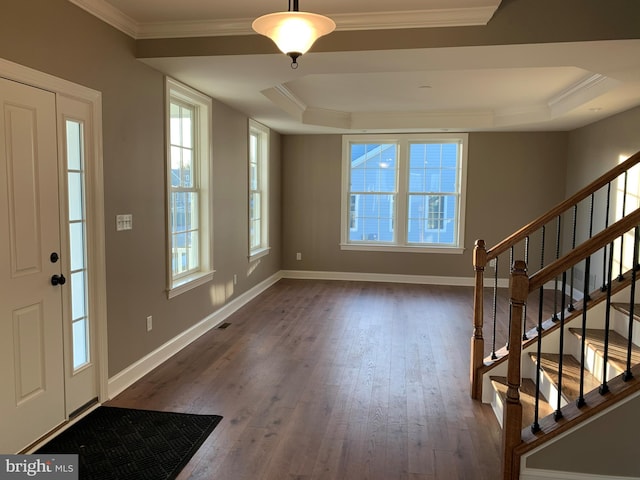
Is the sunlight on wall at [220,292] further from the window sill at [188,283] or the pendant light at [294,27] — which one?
the pendant light at [294,27]

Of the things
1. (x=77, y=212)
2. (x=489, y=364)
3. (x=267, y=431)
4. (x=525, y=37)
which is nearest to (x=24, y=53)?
(x=77, y=212)

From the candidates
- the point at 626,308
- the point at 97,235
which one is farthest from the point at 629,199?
the point at 97,235

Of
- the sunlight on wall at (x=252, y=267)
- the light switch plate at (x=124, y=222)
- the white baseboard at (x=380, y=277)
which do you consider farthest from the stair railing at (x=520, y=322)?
the white baseboard at (x=380, y=277)

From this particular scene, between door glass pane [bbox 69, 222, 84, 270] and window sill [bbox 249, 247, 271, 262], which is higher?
door glass pane [bbox 69, 222, 84, 270]

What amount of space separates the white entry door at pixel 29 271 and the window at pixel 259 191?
371 centimetres

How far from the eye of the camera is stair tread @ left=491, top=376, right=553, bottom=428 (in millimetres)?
2726

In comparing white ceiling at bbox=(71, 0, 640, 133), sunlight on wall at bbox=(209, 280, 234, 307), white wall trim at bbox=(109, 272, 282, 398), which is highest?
white ceiling at bbox=(71, 0, 640, 133)

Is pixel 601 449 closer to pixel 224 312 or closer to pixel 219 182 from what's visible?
pixel 224 312

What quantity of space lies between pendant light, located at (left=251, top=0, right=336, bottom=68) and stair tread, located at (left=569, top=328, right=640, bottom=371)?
7.61 ft

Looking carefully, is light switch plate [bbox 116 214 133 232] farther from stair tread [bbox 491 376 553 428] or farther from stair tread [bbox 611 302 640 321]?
stair tread [bbox 611 302 640 321]

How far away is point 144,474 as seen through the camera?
235 cm

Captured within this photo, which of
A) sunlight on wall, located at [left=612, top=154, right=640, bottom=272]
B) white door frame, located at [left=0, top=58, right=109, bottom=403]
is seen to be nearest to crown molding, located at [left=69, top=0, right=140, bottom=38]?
white door frame, located at [left=0, top=58, right=109, bottom=403]

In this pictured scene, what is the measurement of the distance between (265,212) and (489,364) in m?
4.51

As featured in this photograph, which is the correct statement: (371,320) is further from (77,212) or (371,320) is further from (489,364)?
(77,212)
